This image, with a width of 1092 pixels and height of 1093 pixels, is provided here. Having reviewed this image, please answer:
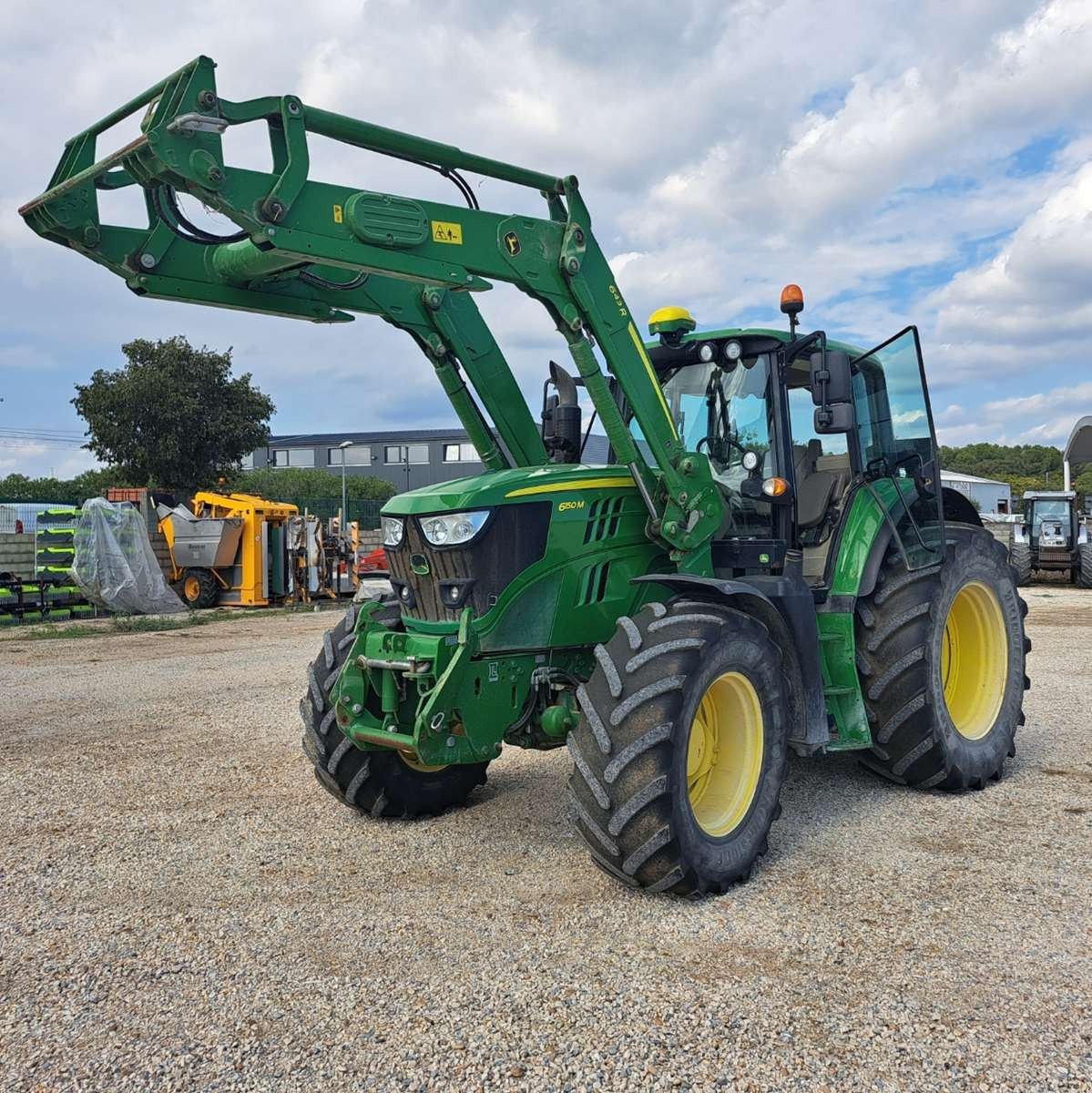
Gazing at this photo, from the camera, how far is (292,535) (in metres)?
19.8

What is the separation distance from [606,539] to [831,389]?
139 cm

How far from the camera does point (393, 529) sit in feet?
16.2

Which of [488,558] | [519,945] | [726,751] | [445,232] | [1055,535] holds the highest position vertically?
[445,232]

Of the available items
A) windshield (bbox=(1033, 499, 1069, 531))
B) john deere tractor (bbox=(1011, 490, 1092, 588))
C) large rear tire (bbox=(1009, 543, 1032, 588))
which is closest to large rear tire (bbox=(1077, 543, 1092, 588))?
john deere tractor (bbox=(1011, 490, 1092, 588))

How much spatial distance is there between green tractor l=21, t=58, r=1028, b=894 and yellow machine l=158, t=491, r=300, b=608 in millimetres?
14368

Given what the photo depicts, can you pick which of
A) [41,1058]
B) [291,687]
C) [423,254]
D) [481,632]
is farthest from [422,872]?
[291,687]

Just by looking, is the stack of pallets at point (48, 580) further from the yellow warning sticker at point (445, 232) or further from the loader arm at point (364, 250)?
the yellow warning sticker at point (445, 232)

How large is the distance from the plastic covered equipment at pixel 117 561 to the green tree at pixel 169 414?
45.9 ft

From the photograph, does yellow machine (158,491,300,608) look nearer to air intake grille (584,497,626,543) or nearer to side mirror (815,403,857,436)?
air intake grille (584,497,626,543)

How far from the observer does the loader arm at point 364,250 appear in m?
3.74

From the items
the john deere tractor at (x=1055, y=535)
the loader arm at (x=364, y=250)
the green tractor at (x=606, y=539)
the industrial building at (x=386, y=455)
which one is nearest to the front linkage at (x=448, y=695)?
the green tractor at (x=606, y=539)

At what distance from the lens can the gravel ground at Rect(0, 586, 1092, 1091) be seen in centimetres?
289

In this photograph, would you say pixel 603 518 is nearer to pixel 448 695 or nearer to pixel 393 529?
pixel 393 529

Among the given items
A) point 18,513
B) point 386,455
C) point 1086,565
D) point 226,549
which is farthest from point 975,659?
point 386,455
